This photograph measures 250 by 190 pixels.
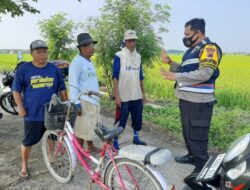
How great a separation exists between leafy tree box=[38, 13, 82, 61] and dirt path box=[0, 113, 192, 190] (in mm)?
5302

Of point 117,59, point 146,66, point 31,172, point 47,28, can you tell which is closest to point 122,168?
point 31,172

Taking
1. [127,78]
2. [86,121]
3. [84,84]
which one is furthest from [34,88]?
[127,78]

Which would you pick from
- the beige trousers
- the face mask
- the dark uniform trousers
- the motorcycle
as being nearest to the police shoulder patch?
the face mask

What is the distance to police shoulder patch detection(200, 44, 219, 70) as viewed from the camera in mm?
3387

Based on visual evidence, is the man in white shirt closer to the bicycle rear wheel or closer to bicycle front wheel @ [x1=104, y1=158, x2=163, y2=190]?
bicycle front wheel @ [x1=104, y1=158, x2=163, y2=190]

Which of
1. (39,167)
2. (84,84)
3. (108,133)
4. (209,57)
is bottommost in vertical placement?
(39,167)

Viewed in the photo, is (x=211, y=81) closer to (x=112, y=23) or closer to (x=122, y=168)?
(x=122, y=168)

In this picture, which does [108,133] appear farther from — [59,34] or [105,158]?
[59,34]

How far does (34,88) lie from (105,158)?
1.34 meters

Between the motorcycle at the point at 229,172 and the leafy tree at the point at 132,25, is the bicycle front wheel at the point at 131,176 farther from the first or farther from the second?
the leafy tree at the point at 132,25

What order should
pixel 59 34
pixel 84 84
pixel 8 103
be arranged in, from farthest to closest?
pixel 59 34, pixel 8 103, pixel 84 84

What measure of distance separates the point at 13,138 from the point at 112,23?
4.25 m

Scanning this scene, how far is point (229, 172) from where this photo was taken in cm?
225

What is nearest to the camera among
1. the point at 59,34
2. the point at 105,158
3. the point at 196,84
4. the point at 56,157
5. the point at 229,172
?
the point at 229,172
